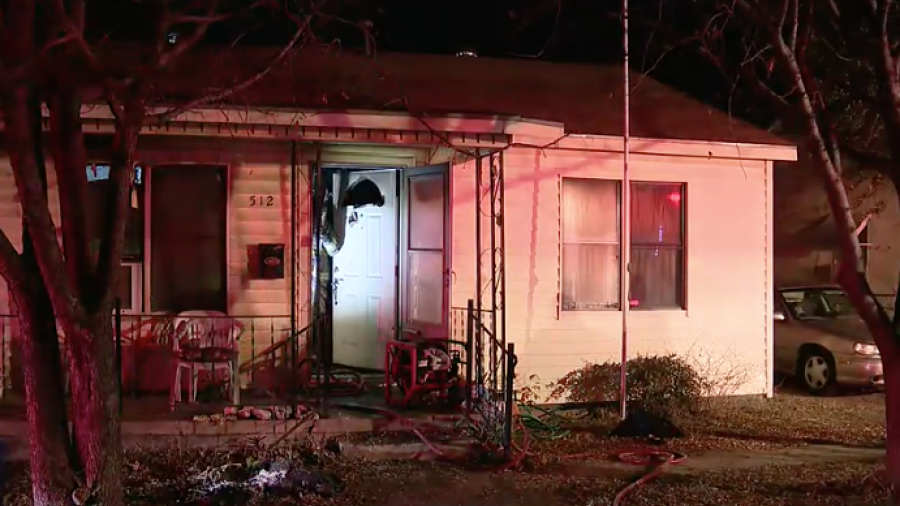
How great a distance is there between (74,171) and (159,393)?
13.2 feet

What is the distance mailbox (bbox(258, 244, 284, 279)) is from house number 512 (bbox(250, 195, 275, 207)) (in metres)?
0.44

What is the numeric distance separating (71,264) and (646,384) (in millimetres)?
6147

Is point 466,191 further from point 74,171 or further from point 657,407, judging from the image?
point 74,171

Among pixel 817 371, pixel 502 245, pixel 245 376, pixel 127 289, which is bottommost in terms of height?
pixel 817 371

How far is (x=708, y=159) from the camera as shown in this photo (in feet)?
34.7

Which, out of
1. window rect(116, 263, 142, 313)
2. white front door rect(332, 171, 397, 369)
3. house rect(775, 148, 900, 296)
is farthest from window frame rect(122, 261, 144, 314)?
house rect(775, 148, 900, 296)

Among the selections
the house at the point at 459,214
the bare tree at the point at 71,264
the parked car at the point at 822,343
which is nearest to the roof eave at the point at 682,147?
the house at the point at 459,214

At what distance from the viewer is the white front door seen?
1024 centimetres

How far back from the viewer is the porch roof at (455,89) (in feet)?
26.2

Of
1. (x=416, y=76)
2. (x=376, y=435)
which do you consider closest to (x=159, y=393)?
(x=376, y=435)

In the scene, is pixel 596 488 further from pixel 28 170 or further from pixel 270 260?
pixel 28 170

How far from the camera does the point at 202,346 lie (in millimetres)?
8836

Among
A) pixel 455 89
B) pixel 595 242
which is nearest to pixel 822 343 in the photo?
pixel 595 242

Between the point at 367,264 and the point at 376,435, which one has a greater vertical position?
the point at 367,264
